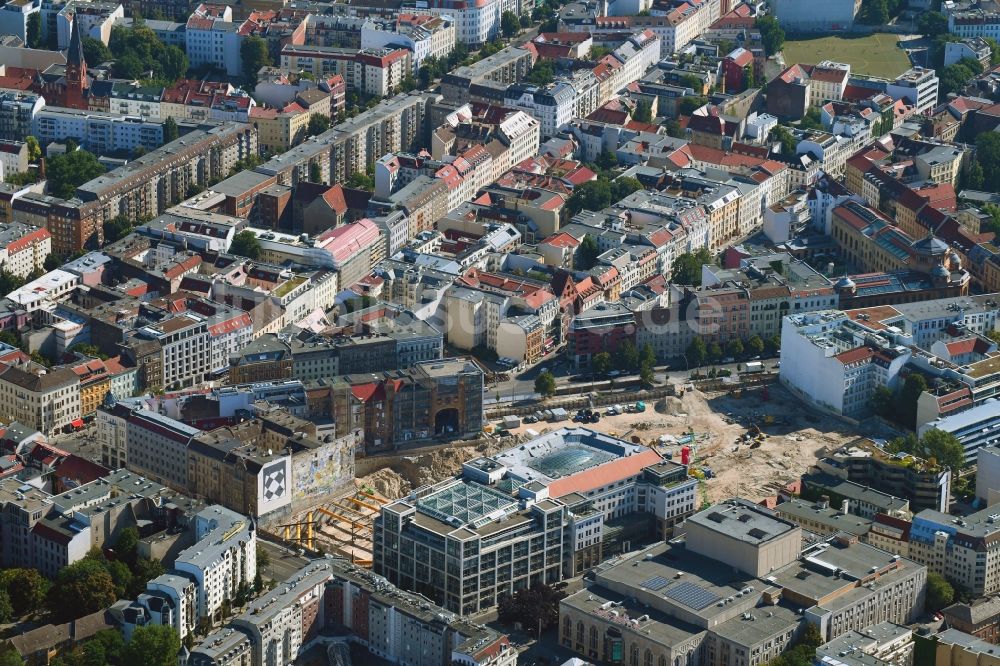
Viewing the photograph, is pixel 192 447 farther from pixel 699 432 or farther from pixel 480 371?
pixel 699 432

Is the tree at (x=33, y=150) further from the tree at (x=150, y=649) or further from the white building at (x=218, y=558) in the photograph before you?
the tree at (x=150, y=649)

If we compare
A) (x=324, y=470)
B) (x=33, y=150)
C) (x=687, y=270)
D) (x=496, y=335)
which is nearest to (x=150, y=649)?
(x=324, y=470)

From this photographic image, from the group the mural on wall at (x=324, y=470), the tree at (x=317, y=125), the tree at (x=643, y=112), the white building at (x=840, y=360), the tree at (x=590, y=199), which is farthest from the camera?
the tree at (x=643, y=112)

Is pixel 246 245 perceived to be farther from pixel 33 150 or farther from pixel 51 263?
pixel 33 150

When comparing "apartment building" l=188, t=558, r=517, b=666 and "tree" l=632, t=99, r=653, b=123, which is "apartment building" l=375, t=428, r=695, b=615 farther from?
"tree" l=632, t=99, r=653, b=123

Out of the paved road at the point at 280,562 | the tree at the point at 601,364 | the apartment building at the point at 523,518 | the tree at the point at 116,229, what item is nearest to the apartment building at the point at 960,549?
the apartment building at the point at 523,518

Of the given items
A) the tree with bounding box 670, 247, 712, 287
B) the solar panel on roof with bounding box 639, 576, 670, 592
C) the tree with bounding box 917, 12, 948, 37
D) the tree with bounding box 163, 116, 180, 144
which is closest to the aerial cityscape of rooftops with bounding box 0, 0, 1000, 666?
the solar panel on roof with bounding box 639, 576, 670, 592

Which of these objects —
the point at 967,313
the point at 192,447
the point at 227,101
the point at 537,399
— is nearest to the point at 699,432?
the point at 537,399
